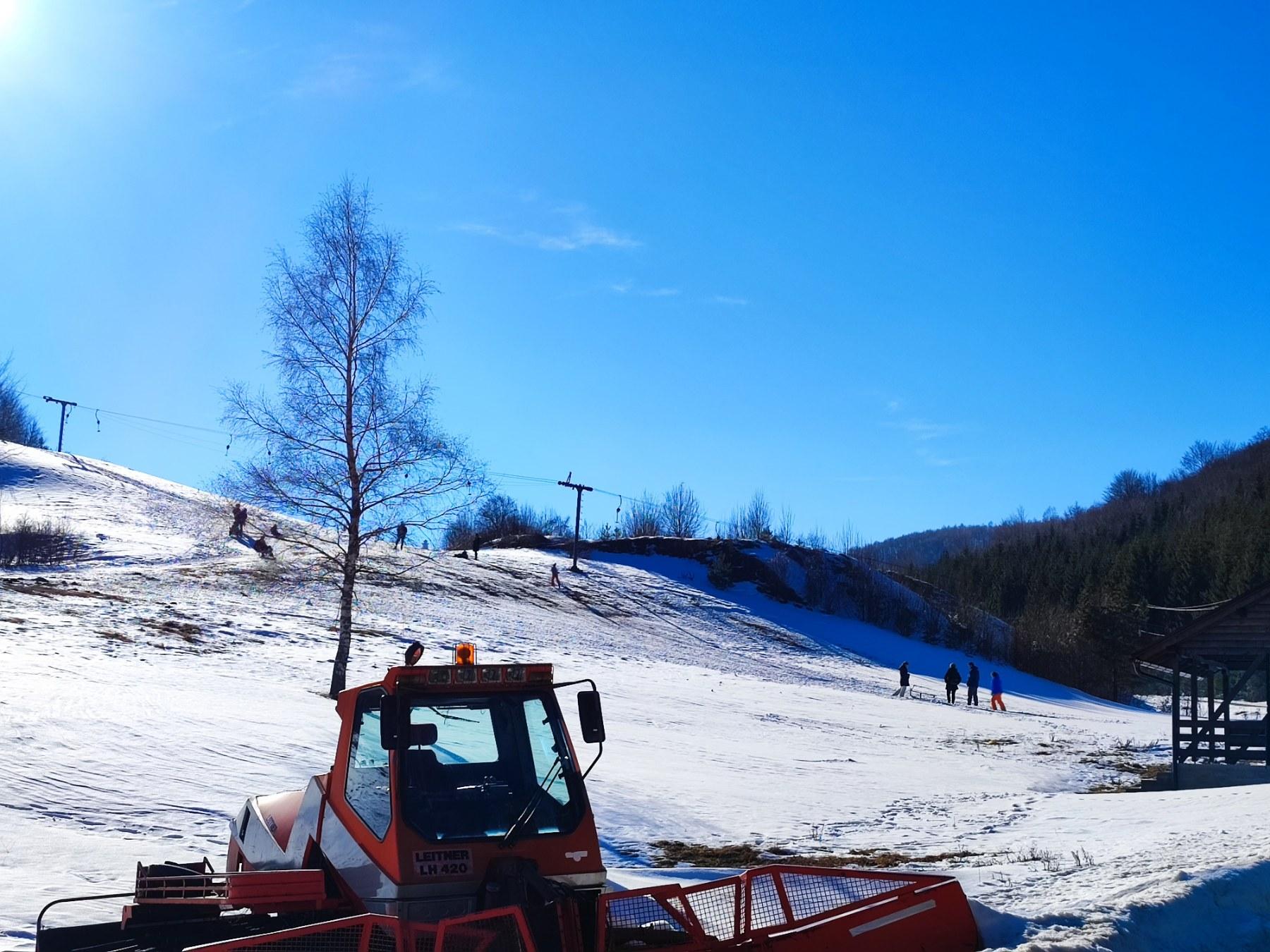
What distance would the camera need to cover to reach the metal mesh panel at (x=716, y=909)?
625 cm

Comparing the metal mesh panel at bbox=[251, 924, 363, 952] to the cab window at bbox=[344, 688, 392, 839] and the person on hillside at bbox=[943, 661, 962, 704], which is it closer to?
the cab window at bbox=[344, 688, 392, 839]

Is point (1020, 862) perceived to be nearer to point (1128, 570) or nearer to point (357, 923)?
point (357, 923)

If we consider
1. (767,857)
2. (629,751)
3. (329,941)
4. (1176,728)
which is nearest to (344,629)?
(629,751)

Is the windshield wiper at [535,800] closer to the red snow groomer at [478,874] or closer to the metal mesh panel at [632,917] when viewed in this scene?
the red snow groomer at [478,874]

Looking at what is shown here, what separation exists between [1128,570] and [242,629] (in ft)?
283

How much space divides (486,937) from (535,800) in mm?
1001

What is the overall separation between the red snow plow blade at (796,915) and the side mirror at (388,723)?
1.38m

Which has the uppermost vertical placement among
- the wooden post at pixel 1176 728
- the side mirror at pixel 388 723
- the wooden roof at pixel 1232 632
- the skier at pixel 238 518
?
the skier at pixel 238 518

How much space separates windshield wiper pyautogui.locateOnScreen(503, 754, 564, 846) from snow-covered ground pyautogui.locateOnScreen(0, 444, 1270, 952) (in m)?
2.86

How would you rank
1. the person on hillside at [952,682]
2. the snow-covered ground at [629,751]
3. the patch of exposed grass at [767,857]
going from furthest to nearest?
1. the person on hillside at [952,682]
2. the patch of exposed grass at [767,857]
3. the snow-covered ground at [629,751]

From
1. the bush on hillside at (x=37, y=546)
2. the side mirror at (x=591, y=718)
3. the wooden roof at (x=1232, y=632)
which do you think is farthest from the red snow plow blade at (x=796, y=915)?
the bush on hillside at (x=37, y=546)

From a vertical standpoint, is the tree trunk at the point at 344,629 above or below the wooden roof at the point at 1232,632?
below

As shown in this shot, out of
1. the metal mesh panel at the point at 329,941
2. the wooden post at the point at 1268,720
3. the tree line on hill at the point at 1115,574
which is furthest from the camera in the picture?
the tree line on hill at the point at 1115,574

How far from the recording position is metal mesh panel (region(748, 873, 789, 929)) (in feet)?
21.2
